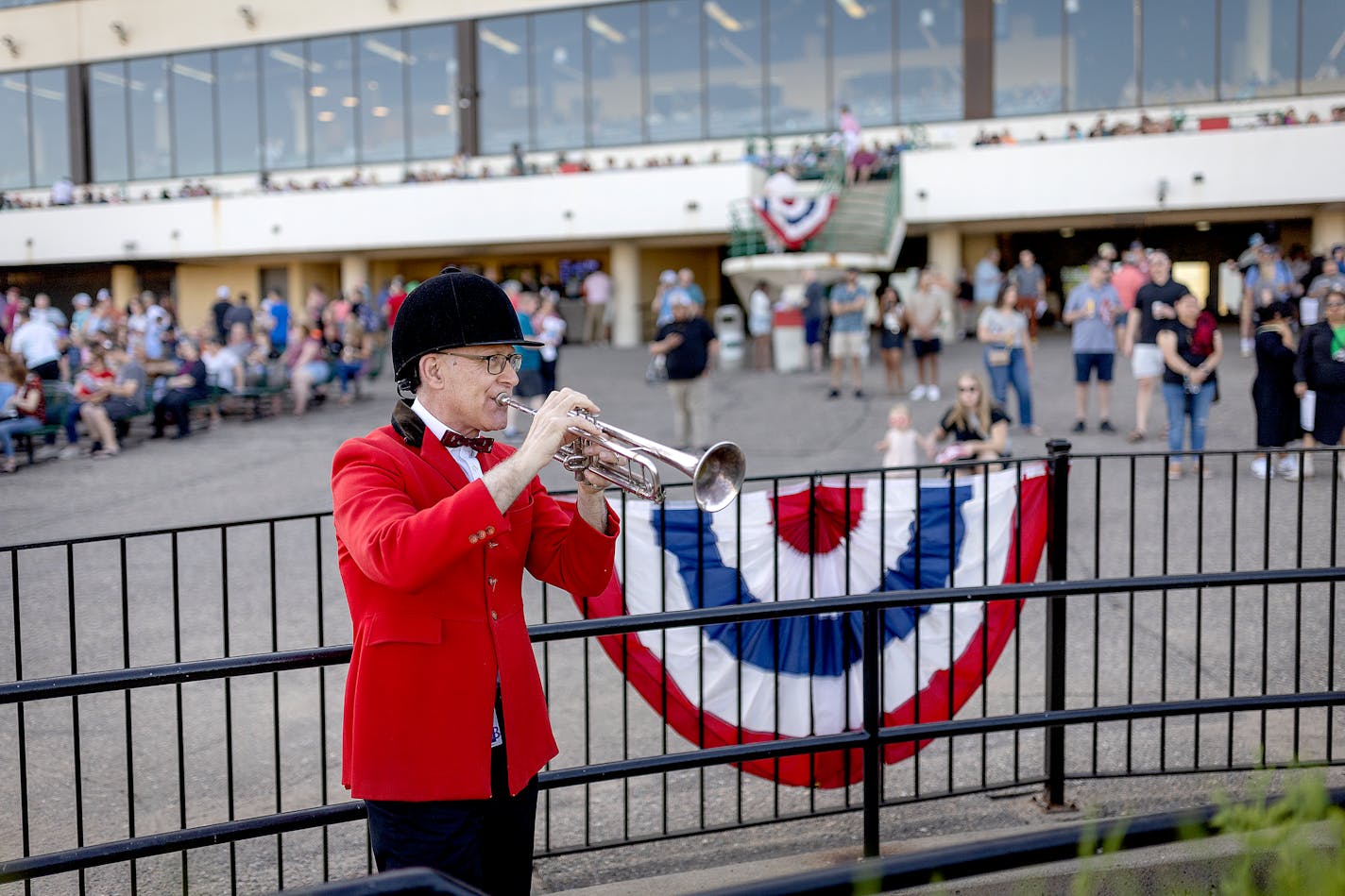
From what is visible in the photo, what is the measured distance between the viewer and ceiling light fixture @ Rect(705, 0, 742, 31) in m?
34.1

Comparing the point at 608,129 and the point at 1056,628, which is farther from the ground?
the point at 608,129

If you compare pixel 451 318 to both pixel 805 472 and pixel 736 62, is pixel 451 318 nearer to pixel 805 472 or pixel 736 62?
pixel 805 472

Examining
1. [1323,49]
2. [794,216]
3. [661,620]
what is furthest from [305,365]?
[1323,49]

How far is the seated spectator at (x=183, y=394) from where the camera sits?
17.5m

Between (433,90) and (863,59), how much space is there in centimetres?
1245

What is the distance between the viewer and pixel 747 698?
5.43 m

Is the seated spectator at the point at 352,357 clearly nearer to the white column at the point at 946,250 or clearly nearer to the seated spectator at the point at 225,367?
the seated spectator at the point at 225,367

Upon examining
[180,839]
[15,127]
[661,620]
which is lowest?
[180,839]

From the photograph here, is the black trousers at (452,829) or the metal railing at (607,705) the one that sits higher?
the black trousers at (452,829)

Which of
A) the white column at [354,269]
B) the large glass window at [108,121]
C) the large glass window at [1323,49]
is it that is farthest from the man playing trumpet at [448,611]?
the large glass window at [108,121]

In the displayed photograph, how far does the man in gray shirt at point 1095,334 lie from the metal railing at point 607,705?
4567mm

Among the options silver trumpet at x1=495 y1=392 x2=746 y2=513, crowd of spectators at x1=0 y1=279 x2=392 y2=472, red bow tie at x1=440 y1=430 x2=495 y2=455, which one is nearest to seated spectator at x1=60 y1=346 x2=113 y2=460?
crowd of spectators at x1=0 y1=279 x2=392 y2=472

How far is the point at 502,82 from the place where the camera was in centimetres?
3641

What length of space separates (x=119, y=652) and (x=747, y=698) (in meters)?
4.68
